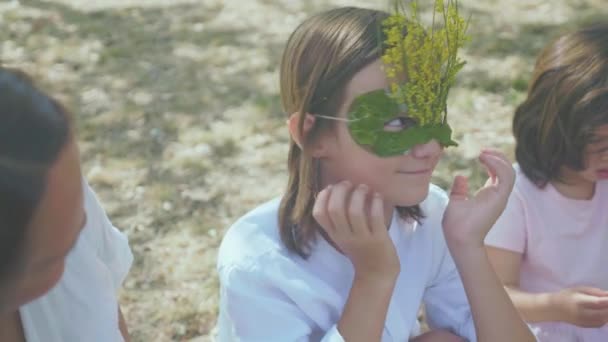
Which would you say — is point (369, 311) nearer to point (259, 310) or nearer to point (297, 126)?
point (259, 310)

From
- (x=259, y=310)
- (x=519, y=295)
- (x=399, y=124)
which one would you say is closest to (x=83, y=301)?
(x=259, y=310)

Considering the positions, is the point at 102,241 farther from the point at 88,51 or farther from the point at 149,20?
the point at 149,20

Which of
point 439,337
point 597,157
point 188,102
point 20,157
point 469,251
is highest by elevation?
point 20,157

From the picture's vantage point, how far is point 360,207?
1.79 meters

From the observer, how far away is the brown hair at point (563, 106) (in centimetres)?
227

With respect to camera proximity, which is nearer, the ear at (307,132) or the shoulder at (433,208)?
the ear at (307,132)

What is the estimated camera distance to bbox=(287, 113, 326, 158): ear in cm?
192

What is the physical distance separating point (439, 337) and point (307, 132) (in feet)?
2.62

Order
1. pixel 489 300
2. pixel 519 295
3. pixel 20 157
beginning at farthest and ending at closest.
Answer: pixel 519 295 → pixel 489 300 → pixel 20 157

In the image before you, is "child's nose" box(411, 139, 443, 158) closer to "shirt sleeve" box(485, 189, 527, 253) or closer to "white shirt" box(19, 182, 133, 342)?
"shirt sleeve" box(485, 189, 527, 253)

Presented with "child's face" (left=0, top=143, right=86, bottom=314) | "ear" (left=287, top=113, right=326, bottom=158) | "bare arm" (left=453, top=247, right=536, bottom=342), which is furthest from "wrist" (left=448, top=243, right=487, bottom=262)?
"child's face" (left=0, top=143, right=86, bottom=314)

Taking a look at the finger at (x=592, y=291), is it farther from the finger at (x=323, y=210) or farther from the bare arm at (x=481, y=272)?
the finger at (x=323, y=210)

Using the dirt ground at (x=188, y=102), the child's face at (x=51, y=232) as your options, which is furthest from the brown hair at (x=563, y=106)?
the child's face at (x=51, y=232)

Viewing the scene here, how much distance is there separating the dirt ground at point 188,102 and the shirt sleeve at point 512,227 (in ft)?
4.06
